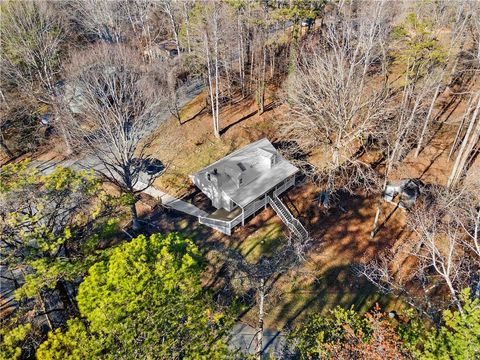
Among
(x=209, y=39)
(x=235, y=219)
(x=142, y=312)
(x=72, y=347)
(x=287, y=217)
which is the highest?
(x=209, y=39)

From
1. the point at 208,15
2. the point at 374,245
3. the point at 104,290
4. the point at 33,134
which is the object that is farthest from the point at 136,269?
the point at 33,134

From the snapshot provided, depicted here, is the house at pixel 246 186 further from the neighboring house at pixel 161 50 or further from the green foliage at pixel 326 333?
the neighboring house at pixel 161 50

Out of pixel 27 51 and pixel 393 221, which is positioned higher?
pixel 27 51

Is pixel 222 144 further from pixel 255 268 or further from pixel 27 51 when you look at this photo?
pixel 27 51

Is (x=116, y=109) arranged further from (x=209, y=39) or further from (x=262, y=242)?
(x=209, y=39)

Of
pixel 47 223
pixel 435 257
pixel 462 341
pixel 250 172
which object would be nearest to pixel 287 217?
pixel 250 172

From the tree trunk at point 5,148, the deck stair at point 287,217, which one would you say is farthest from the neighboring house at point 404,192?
the tree trunk at point 5,148
